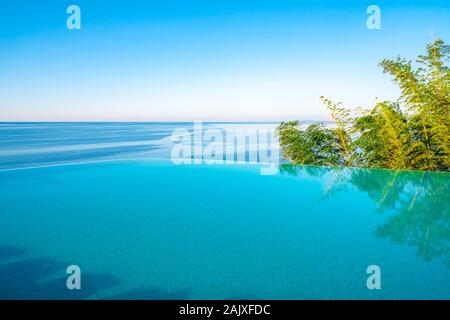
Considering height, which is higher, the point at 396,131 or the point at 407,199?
the point at 396,131

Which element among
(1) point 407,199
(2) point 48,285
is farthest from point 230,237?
(1) point 407,199

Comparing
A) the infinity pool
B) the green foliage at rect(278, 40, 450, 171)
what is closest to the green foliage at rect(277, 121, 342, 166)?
the green foliage at rect(278, 40, 450, 171)

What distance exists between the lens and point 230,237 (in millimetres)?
3980

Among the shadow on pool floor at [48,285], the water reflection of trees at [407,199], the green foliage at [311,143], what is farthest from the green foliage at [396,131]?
the shadow on pool floor at [48,285]

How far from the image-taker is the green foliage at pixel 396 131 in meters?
6.52

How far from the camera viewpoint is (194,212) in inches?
200

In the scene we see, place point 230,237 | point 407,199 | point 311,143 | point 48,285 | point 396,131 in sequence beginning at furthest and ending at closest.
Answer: point 311,143 → point 396,131 → point 407,199 → point 230,237 → point 48,285

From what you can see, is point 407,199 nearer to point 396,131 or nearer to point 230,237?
point 396,131

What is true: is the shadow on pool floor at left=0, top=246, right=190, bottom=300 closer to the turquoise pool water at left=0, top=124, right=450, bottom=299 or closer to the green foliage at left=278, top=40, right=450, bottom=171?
the turquoise pool water at left=0, top=124, right=450, bottom=299

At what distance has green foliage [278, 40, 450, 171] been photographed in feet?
21.4

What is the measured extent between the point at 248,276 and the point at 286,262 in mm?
519

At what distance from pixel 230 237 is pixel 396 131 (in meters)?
5.57

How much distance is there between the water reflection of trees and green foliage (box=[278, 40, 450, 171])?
63cm

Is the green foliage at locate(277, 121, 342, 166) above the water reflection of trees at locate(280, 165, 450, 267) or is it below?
above
